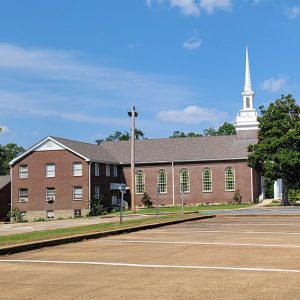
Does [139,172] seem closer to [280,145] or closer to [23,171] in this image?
[23,171]

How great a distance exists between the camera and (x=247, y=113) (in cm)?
6419

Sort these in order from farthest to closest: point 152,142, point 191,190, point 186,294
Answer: point 152,142 → point 191,190 → point 186,294

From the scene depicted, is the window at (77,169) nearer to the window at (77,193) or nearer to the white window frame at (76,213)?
the window at (77,193)

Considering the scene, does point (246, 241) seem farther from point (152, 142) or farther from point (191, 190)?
point (152, 142)

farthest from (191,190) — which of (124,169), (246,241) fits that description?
(246,241)

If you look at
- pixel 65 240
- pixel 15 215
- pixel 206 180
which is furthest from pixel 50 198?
pixel 65 240

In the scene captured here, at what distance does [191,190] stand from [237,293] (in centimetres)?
5265

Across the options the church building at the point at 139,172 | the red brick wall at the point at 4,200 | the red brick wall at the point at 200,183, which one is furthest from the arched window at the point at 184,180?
the red brick wall at the point at 4,200

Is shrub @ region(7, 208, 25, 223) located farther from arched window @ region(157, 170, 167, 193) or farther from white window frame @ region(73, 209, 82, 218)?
arched window @ region(157, 170, 167, 193)

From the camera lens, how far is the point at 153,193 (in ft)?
202

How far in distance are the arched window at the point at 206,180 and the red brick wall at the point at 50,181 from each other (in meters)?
13.4

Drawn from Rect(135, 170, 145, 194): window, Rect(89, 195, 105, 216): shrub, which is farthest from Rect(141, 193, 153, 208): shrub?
Rect(89, 195, 105, 216): shrub

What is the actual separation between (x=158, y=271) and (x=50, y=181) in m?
47.9

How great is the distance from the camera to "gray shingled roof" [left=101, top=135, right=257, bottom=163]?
60.2 m
